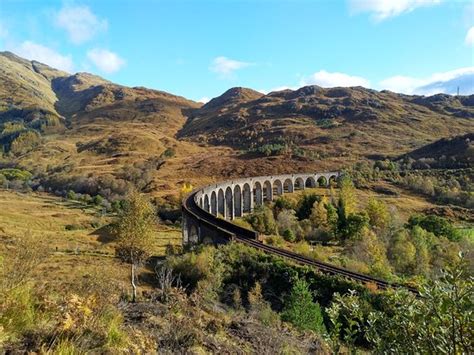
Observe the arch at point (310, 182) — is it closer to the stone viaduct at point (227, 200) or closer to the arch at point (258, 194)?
the stone viaduct at point (227, 200)

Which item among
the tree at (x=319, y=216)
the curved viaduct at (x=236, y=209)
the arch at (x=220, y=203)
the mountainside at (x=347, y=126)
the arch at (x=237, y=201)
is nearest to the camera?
the curved viaduct at (x=236, y=209)

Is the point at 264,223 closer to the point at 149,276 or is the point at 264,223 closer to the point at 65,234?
the point at 149,276

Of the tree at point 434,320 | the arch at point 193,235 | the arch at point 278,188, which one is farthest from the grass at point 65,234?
the arch at point 278,188

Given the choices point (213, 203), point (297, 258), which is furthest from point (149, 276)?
point (213, 203)

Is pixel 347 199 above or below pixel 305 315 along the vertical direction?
above

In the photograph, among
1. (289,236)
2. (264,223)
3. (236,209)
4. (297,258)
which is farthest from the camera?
(236,209)

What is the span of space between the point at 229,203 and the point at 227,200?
1.46 m

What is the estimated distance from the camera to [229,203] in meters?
74.1

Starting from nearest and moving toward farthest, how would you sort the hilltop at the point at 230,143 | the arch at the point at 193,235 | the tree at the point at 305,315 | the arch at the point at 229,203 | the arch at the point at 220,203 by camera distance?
1. the tree at the point at 305,315
2. the arch at the point at 193,235
3. the arch at the point at 220,203
4. the arch at the point at 229,203
5. the hilltop at the point at 230,143

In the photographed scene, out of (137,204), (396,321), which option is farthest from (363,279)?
(396,321)

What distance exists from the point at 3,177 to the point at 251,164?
7192cm

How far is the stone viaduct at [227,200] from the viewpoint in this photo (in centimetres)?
3959

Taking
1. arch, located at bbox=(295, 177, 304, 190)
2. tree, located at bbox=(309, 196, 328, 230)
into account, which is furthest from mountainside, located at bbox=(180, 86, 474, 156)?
tree, located at bbox=(309, 196, 328, 230)

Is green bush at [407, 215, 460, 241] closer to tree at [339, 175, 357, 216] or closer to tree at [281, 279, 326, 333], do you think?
tree at [339, 175, 357, 216]
